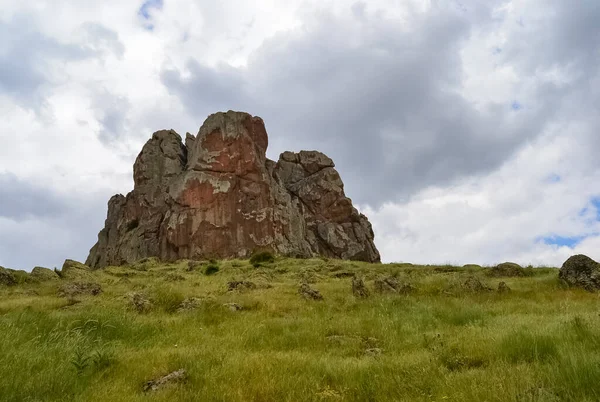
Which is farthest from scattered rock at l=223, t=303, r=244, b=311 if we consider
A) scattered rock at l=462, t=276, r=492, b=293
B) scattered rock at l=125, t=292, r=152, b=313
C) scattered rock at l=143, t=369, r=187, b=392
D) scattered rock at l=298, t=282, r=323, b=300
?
scattered rock at l=462, t=276, r=492, b=293

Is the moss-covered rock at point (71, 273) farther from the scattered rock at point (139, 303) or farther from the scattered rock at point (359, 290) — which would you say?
the scattered rock at point (359, 290)

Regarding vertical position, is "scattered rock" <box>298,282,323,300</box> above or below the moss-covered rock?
below

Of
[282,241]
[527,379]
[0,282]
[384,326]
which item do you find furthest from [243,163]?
[527,379]

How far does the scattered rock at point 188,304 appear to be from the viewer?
12.8m

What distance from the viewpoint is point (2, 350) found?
6.62 meters

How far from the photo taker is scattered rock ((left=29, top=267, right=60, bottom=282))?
23.5 m

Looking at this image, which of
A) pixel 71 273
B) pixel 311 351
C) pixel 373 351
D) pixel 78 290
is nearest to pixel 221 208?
pixel 71 273

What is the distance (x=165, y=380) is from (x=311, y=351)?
9.50 ft

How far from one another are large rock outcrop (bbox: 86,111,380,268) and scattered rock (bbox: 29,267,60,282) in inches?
1528

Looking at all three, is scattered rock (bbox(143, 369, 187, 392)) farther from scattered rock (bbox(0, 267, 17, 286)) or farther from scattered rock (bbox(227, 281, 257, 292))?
scattered rock (bbox(0, 267, 17, 286))

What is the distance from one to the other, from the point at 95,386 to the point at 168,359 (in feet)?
4.70

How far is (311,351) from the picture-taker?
798 cm

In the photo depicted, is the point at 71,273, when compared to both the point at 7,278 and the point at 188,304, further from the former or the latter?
the point at 188,304

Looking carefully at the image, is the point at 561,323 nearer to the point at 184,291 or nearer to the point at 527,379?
the point at 527,379
